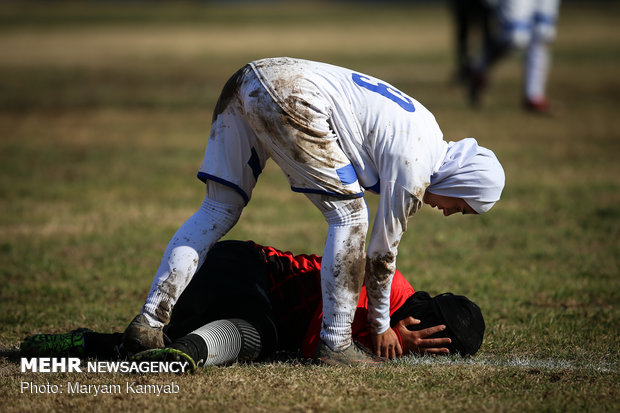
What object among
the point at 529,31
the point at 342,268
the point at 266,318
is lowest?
the point at 266,318

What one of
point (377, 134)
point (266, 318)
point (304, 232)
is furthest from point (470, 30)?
point (266, 318)

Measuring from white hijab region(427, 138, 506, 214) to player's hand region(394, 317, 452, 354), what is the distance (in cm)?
65

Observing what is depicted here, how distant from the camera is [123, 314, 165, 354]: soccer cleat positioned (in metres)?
3.94

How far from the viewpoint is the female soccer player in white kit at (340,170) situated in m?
3.97

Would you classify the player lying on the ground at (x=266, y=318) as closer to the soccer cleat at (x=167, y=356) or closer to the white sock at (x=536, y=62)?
the soccer cleat at (x=167, y=356)

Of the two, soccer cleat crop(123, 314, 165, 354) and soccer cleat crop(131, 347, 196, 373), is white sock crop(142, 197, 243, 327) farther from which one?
soccer cleat crop(131, 347, 196, 373)

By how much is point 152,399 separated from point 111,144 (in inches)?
356

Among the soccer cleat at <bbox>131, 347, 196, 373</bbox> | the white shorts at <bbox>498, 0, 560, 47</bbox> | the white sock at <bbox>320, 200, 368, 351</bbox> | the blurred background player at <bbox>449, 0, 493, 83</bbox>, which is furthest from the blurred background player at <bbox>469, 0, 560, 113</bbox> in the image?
the soccer cleat at <bbox>131, 347, 196, 373</bbox>

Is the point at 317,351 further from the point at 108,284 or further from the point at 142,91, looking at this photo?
the point at 142,91

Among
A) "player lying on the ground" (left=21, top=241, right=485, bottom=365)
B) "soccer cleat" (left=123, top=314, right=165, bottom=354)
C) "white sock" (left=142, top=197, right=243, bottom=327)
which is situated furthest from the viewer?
"player lying on the ground" (left=21, top=241, right=485, bottom=365)

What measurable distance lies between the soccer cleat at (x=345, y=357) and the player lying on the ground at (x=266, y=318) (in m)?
0.02

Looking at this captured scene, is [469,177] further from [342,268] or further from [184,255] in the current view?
[184,255]

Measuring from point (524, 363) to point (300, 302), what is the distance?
46.3 inches

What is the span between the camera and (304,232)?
7816 mm
